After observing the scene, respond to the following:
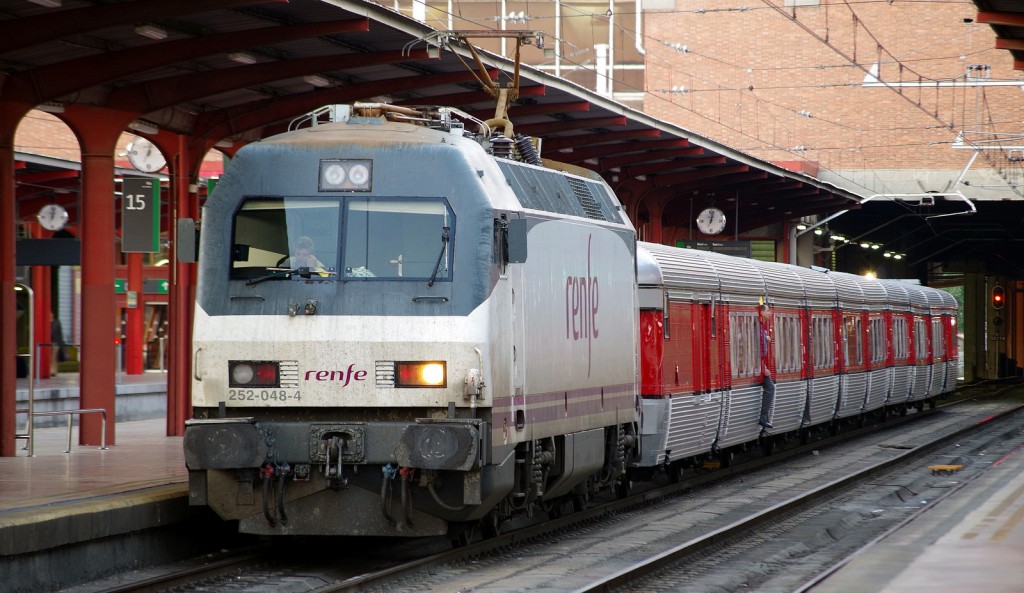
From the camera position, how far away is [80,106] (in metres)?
16.9

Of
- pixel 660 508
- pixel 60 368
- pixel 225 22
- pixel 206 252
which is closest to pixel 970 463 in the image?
pixel 660 508

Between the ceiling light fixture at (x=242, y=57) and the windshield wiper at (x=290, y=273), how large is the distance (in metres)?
5.69

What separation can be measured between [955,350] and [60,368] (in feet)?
82.7

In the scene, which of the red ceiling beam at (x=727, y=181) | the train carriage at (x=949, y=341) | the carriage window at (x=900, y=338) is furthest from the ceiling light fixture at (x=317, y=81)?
the train carriage at (x=949, y=341)

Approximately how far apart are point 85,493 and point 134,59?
5.25 m

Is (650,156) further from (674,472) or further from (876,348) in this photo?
(674,472)

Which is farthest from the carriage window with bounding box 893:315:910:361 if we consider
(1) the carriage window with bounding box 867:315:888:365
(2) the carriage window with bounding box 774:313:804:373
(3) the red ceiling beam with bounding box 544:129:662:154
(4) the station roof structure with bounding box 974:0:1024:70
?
(4) the station roof structure with bounding box 974:0:1024:70

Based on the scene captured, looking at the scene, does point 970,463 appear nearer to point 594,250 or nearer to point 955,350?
point 594,250

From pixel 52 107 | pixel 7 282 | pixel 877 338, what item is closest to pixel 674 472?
pixel 7 282

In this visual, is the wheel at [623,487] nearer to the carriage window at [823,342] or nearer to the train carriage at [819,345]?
the train carriage at [819,345]

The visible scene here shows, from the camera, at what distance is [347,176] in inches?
440

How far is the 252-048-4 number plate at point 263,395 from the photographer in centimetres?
1084

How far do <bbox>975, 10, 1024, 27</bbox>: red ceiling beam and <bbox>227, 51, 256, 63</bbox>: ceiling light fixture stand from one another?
777 centimetres

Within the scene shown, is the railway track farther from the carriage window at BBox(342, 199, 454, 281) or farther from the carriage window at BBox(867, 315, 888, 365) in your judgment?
the carriage window at BBox(867, 315, 888, 365)
